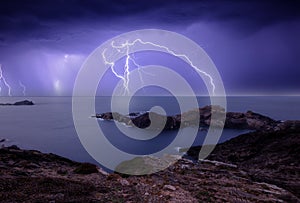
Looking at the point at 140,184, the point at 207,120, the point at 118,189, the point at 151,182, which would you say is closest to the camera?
the point at 118,189

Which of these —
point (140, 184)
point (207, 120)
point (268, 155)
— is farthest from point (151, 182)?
point (207, 120)

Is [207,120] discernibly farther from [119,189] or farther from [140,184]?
[119,189]

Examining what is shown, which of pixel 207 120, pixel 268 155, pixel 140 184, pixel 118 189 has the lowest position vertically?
pixel 207 120

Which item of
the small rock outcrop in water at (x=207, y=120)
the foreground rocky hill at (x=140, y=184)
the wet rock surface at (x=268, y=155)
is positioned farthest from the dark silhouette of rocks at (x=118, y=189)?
the small rock outcrop in water at (x=207, y=120)

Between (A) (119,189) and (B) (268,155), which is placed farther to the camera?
(B) (268,155)

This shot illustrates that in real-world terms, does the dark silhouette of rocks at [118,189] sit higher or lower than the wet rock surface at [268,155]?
higher

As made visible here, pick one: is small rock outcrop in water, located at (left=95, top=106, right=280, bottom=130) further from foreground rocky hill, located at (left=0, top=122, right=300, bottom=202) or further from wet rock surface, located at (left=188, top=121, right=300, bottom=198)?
foreground rocky hill, located at (left=0, top=122, right=300, bottom=202)

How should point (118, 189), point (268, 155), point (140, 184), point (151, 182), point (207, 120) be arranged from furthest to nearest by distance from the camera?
point (207, 120) < point (268, 155) < point (151, 182) < point (140, 184) < point (118, 189)

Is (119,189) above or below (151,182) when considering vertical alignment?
above

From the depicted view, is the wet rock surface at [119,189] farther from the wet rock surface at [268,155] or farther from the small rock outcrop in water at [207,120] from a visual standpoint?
the small rock outcrop in water at [207,120]

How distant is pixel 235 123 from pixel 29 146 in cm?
6358

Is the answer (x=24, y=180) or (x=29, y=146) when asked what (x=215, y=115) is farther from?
(x=24, y=180)

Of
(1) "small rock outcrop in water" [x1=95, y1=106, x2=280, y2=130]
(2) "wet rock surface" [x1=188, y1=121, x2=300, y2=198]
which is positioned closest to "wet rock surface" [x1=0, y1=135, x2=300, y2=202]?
(2) "wet rock surface" [x1=188, y1=121, x2=300, y2=198]

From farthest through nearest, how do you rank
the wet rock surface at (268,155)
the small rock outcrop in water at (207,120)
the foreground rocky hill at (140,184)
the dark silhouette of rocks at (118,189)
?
the small rock outcrop in water at (207,120)
the wet rock surface at (268,155)
the foreground rocky hill at (140,184)
the dark silhouette of rocks at (118,189)
